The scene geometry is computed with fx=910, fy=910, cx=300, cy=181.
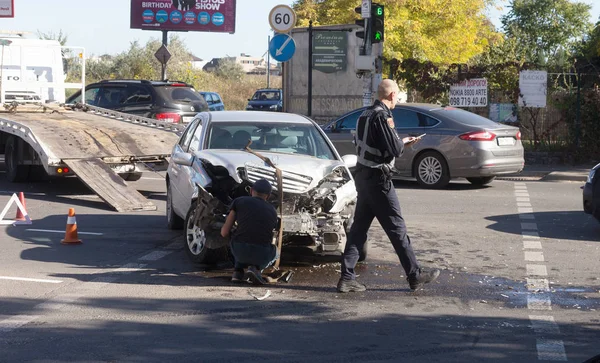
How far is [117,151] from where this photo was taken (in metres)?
14.8

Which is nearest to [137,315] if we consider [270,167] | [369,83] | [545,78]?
[270,167]

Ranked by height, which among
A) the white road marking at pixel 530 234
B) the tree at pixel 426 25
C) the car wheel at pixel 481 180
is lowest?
the white road marking at pixel 530 234

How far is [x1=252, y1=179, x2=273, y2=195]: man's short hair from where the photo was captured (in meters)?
8.46

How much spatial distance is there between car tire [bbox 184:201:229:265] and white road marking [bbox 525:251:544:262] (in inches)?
132

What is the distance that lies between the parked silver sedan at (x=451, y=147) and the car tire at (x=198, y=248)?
7.75m

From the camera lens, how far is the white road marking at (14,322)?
22.2ft

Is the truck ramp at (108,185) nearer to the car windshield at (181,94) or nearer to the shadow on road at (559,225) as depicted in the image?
the shadow on road at (559,225)

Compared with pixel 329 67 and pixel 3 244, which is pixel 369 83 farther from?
pixel 3 244

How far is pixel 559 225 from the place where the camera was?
40.9 feet

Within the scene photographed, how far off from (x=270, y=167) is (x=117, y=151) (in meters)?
6.23

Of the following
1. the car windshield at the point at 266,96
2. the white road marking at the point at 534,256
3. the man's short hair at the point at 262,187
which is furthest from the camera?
the car windshield at the point at 266,96

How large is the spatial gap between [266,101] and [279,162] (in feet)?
118

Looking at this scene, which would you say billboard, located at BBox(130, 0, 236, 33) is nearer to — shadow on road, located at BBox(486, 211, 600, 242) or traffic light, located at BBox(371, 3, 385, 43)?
traffic light, located at BBox(371, 3, 385, 43)

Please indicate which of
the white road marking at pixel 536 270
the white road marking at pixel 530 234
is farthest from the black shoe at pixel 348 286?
the white road marking at pixel 530 234
